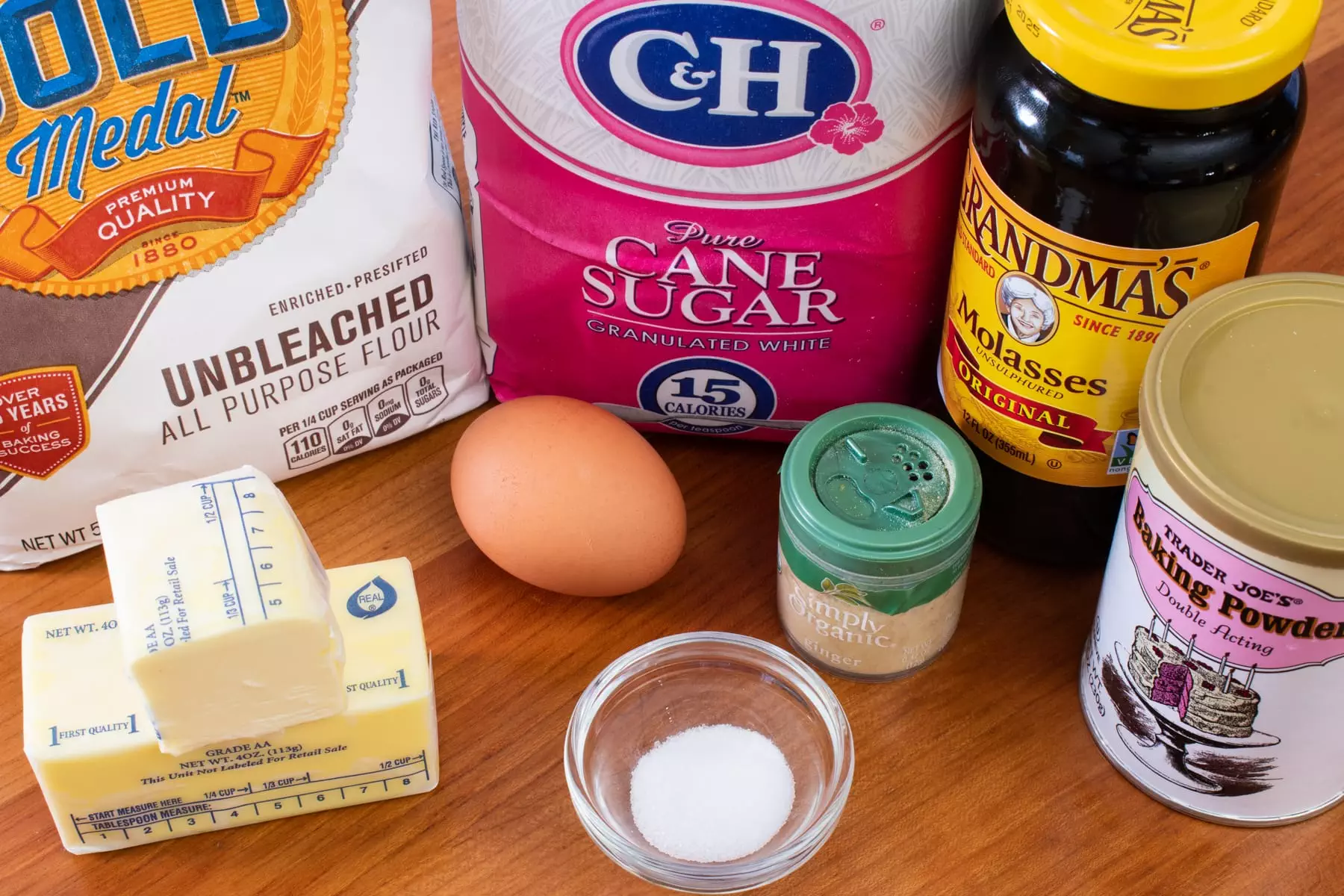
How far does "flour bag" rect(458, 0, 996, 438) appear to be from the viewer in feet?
2.77

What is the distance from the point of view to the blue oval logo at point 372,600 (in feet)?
2.83

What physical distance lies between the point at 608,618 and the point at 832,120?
34 centimetres

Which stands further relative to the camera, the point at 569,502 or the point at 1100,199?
the point at 569,502

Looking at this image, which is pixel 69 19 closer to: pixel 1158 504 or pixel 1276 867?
pixel 1158 504

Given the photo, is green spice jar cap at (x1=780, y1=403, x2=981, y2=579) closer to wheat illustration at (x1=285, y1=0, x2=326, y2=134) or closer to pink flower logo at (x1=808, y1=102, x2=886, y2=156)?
pink flower logo at (x1=808, y1=102, x2=886, y2=156)

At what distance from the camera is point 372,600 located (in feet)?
2.85

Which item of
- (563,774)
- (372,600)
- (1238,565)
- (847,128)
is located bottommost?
(563,774)

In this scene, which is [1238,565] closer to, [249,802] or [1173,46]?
[1173,46]

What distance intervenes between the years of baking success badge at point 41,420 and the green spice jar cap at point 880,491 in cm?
43

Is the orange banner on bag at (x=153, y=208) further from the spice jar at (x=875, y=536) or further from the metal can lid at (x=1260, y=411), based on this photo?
the metal can lid at (x=1260, y=411)

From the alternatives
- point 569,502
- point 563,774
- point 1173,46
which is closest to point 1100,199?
point 1173,46

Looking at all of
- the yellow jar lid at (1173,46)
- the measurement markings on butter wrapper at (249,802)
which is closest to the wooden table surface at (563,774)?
the measurement markings on butter wrapper at (249,802)

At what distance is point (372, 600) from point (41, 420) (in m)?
0.24

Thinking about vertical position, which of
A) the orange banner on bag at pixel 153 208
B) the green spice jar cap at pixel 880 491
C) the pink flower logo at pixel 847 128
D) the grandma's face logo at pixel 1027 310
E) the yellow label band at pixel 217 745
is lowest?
the yellow label band at pixel 217 745
